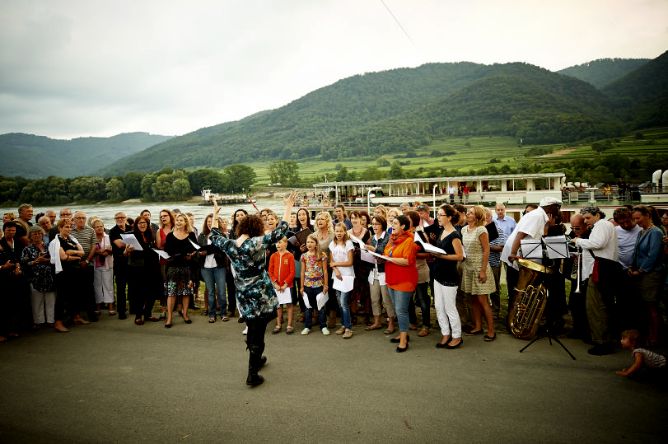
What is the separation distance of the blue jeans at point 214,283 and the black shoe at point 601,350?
5.93 m

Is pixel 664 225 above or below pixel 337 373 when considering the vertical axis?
above

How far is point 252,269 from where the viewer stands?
410cm

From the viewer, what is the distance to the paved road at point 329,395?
3.29 metres

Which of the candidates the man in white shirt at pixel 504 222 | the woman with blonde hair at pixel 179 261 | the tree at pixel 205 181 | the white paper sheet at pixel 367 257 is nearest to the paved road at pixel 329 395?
the woman with blonde hair at pixel 179 261

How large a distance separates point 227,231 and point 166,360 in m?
2.97

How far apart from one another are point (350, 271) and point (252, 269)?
7.21 ft

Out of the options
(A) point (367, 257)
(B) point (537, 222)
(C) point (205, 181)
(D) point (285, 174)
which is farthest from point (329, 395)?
(D) point (285, 174)

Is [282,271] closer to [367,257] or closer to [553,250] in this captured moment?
[367,257]

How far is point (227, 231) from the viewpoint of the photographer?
7465mm

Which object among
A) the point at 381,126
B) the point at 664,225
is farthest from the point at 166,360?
the point at 381,126

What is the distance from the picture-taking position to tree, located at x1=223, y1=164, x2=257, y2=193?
100 m

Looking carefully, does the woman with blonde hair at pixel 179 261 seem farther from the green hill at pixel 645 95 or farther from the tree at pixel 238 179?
the green hill at pixel 645 95

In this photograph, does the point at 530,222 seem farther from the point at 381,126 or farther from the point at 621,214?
the point at 381,126

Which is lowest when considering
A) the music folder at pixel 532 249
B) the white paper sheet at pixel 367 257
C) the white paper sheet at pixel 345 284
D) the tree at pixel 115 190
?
the white paper sheet at pixel 345 284
